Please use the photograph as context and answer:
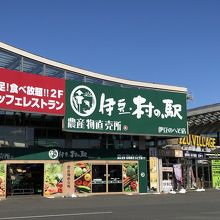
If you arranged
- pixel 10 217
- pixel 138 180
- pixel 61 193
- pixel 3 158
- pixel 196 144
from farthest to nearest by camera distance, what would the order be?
1. pixel 196 144
2. pixel 138 180
3. pixel 61 193
4. pixel 3 158
5. pixel 10 217

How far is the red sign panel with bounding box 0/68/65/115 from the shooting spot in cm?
2441

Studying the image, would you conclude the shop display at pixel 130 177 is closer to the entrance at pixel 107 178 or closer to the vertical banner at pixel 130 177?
the vertical banner at pixel 130 177

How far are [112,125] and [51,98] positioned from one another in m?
4.36

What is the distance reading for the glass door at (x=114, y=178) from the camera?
29.2m

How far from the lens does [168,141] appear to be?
112 feet

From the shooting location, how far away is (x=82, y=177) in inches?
1108

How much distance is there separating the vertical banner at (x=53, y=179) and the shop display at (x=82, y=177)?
0.98 meters

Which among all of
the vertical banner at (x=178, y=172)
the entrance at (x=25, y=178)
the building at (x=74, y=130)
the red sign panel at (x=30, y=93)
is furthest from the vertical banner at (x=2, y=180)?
the vertical banner at (x=178, y=172)

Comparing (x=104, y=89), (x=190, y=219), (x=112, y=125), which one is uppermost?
(x=104, y=89)

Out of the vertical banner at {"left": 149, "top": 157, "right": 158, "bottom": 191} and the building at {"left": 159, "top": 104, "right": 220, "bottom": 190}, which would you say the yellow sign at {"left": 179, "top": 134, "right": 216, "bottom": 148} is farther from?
the vertical banner at {"left": 149, "top": 157, "right": 158, "bottom": 191}

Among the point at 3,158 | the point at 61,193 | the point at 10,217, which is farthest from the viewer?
the point at 61,193

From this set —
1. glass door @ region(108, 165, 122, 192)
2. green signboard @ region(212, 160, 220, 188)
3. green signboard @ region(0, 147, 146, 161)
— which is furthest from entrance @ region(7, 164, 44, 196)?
green signboard @ region(212, 160, 220, 188)

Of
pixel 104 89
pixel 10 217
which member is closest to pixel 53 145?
pixel 104 89

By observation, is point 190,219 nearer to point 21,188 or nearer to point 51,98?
point 51,98
